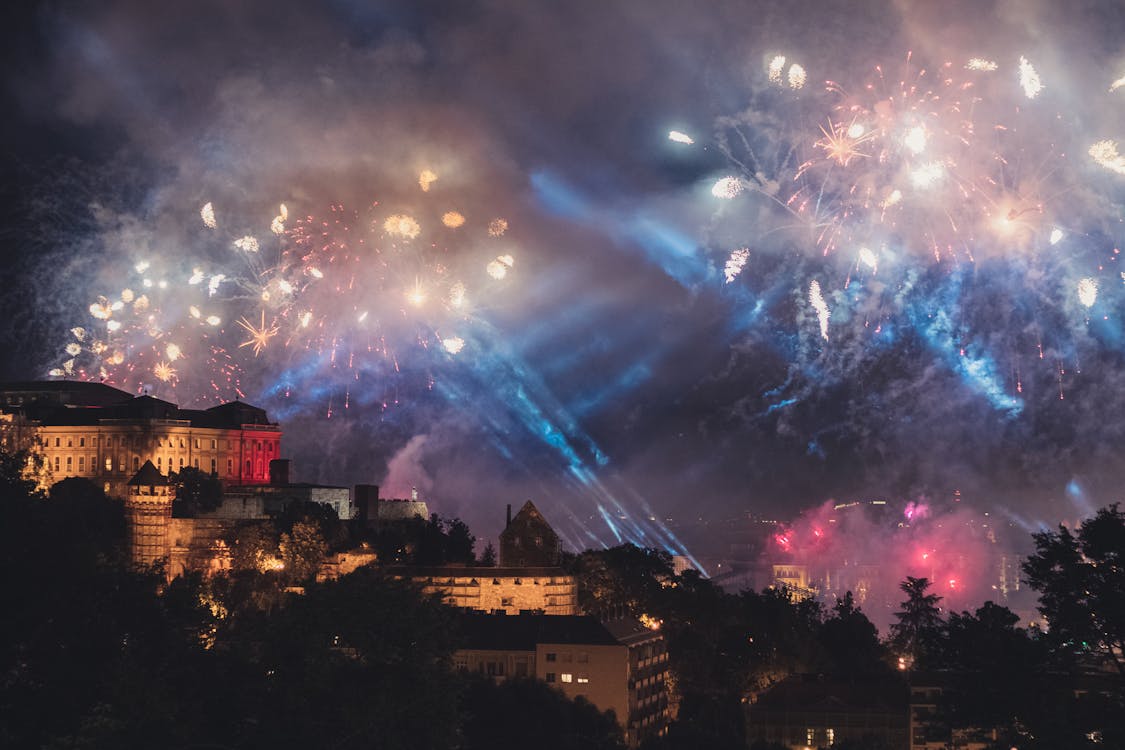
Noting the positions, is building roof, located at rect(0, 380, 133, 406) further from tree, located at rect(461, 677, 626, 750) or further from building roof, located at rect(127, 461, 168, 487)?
tree, located at rect(461, 677, 626, 750)

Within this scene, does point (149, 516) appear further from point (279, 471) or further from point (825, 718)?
point (825, 718)

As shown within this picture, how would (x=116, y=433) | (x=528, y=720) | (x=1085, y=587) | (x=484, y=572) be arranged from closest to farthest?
(x=1085, y=587) < (x=528, y=720) < (x=484, y=572) < (x=116, y=433)

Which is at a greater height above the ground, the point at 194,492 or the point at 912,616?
the point at 194,492

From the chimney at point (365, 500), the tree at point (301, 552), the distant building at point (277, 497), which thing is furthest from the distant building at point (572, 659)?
the chimney at point (365, 500)

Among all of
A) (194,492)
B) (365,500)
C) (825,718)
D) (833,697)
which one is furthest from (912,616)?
(194,492)

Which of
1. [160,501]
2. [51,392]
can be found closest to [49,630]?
[160,501]

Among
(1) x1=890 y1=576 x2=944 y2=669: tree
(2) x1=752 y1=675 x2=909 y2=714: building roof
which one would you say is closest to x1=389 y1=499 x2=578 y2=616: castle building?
(2) x1=752 y1=675 x2=909 y2=714: building roof

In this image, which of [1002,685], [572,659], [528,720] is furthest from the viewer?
[572,659]

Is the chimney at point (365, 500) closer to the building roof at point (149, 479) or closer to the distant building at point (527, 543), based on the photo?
the distant building at point (527, 543)
